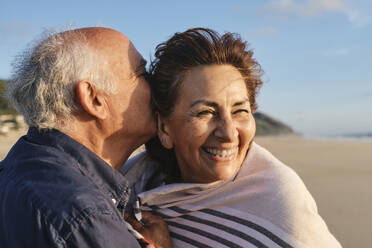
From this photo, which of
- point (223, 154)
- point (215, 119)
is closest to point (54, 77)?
point (215, 119)

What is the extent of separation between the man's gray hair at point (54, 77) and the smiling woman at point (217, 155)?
19.5 inches

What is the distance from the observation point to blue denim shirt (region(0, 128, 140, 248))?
139 cm

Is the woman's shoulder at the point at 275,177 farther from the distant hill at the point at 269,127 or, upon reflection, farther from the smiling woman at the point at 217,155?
the distant hill at the point at 269,127

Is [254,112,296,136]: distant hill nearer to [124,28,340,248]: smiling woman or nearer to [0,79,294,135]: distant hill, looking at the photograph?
[0,79,294,135]: distant hill

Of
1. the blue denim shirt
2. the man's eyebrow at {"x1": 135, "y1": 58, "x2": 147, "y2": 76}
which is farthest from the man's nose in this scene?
the blue denim shirt

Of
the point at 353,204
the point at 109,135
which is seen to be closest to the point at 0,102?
the point at 353,204

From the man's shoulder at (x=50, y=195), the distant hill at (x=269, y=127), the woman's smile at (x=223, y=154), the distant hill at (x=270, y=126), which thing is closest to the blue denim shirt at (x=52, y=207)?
the man's shoulder at (x=50, y=195)

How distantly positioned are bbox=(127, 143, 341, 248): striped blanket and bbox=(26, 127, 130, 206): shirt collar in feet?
2.01

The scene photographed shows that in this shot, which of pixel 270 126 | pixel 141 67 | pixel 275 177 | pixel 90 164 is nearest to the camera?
pixel 90 164

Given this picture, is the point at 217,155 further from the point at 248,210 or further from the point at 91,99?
the point at 91,99

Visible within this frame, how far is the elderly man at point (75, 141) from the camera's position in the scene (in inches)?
55.8

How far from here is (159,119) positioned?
101 inches

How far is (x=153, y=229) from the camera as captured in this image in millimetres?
2340

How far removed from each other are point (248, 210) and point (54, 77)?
1336 mm
